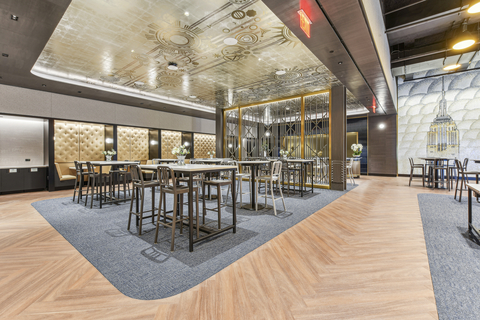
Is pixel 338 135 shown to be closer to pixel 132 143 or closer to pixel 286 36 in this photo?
pixel 286 36

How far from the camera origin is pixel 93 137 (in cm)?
783

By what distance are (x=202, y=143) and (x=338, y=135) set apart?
7.37 metres

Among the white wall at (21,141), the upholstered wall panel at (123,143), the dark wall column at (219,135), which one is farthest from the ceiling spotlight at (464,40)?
the white wall at (21,141)

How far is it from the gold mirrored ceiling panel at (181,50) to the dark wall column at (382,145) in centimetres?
558

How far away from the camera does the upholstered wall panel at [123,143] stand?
8477 millimetres

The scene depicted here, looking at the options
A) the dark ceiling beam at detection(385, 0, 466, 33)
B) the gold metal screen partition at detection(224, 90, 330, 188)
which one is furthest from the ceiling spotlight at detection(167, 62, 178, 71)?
the dark ceiling beam at detection(385, 0, 466, 33)

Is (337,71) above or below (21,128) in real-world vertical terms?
above

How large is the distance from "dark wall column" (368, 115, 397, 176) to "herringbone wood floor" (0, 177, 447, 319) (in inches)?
343

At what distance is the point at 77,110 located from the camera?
23.6 ft

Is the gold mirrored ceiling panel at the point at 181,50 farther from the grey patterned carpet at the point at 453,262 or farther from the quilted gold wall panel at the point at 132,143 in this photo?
the grey patterned carpet at the point at 453,262

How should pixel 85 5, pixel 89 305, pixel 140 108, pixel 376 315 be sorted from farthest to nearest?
1. pixel 140 108
2. pixel 85 5
3. pixel 89 305
4. pixel 376 315

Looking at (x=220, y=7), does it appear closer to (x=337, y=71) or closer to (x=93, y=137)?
(x=337, y=71)

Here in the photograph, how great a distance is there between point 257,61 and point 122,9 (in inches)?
110

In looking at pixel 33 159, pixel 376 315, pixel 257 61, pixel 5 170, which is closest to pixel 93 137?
pixel 33 159
